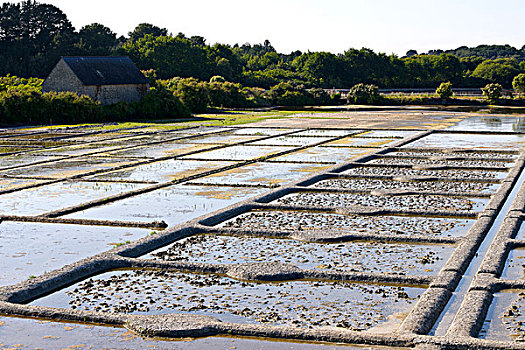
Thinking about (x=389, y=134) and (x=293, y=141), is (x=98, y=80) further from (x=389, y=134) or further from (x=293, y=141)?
(x=389, y=134)

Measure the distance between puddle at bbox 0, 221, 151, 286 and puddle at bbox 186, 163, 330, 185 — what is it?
525 centimetres

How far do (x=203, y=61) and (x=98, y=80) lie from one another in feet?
117

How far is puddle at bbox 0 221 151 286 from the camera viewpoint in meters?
9.34

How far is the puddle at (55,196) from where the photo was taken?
44.0ft

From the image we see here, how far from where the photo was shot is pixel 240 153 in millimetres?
22594

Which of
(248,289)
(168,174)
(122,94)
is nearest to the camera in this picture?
(248,289)

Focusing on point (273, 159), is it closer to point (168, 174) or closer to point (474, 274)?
point (168, 174)

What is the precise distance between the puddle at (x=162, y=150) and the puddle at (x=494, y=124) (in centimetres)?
1295

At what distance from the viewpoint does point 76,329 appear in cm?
716

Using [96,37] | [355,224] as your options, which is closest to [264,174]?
[355,224]

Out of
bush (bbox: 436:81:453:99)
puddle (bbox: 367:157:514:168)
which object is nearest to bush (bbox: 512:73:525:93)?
bush (bbox: 436:81:453:99)

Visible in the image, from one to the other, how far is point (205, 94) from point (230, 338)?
40198mm

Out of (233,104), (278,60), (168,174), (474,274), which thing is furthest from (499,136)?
(278,60)

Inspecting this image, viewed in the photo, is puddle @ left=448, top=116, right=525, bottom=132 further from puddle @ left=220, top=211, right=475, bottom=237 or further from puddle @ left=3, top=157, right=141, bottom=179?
puddle @ left=220, top=211, right=475, bottom=237
